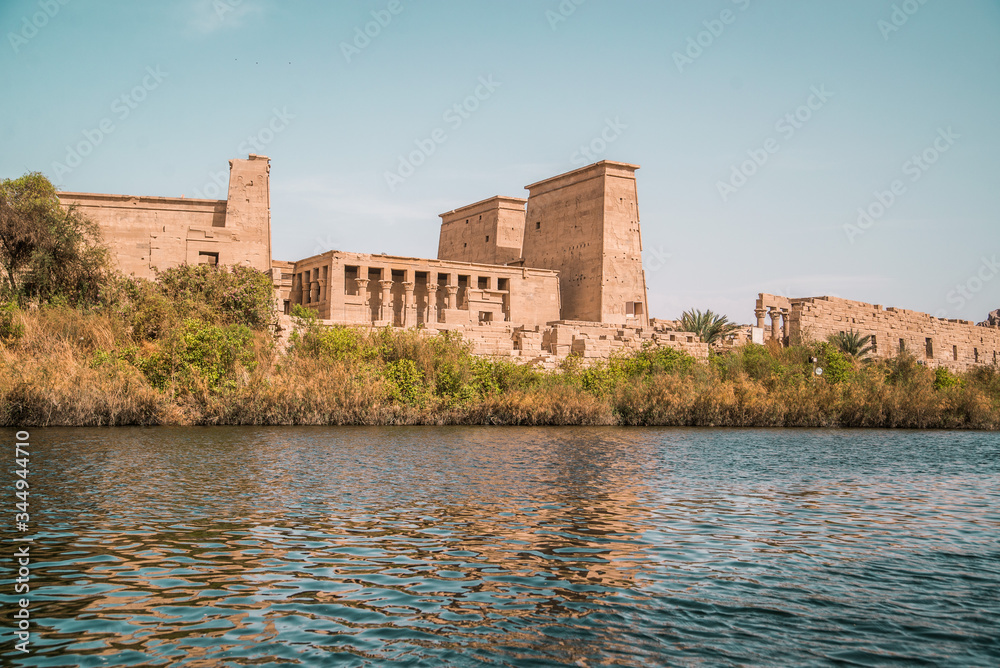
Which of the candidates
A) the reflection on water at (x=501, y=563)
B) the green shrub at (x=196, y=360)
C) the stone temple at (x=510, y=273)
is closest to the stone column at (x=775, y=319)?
the stone temple at (x=510, y=273)

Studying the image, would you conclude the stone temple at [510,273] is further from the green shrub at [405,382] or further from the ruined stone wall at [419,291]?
the green shrub at [405,382]

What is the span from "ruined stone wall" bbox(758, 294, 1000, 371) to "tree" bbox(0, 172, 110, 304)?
97.4 feet

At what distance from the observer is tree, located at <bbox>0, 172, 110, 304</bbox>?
→ 2752 centimetres

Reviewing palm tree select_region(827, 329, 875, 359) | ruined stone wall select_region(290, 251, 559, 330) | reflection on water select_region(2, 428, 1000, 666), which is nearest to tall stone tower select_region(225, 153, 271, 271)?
ruined stone wall select_region(290, 251, 559, 330)

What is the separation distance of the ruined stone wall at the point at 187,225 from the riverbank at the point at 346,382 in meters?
4.76

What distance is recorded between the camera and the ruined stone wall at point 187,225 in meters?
33.3

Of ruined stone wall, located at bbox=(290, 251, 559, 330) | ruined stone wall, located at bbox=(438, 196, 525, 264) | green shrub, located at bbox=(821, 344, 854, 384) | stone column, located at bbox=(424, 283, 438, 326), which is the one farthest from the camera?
ruined stone wall, located at bbox=(438, 196, 525, 264)

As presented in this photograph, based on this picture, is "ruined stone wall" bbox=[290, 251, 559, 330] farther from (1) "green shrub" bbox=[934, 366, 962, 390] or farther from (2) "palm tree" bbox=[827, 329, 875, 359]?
(1) "green shrub" bbox=[934, 366, 962, 390]

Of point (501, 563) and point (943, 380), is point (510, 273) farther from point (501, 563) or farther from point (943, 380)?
point (501, 563)

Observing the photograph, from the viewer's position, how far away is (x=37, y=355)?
2084 centimetres

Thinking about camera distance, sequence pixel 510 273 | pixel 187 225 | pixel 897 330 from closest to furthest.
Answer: pixel 187 225, pixel 510 273, pixel 897 330

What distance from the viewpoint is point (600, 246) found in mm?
39281

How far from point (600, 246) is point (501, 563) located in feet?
109

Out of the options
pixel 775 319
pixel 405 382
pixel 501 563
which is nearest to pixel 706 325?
pixel 775 319
